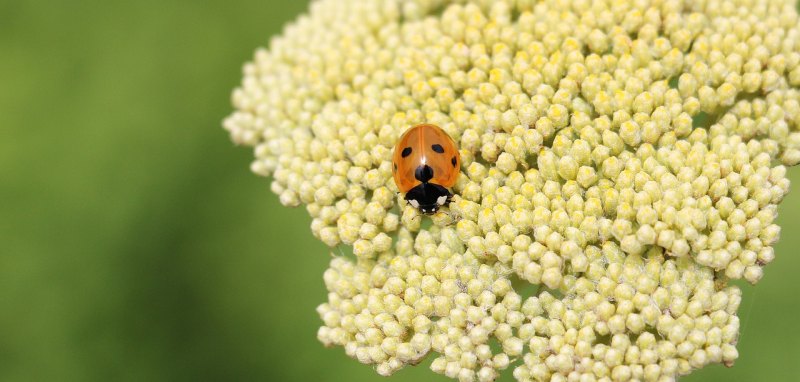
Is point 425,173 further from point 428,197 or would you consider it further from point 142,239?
point 142,239

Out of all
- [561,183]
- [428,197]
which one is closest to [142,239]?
[428,197]

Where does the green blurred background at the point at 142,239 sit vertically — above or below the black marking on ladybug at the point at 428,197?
above

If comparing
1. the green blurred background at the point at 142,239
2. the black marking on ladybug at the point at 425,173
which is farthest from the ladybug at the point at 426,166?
the green blurred background at the point at 142,239

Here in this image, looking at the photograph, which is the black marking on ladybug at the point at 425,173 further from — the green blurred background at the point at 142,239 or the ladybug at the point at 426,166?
the green blurred background at the point at 142,239

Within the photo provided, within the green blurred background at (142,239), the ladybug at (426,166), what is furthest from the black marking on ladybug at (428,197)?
the green blurred background at (142,239)

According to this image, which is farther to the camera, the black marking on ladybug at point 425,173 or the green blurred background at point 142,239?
the green blurred background at point 142,239

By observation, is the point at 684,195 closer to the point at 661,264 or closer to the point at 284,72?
the point at 661,264

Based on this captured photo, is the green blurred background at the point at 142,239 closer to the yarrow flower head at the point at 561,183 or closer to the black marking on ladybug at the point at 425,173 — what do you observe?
the yarrow flower head at the point at 561,183
